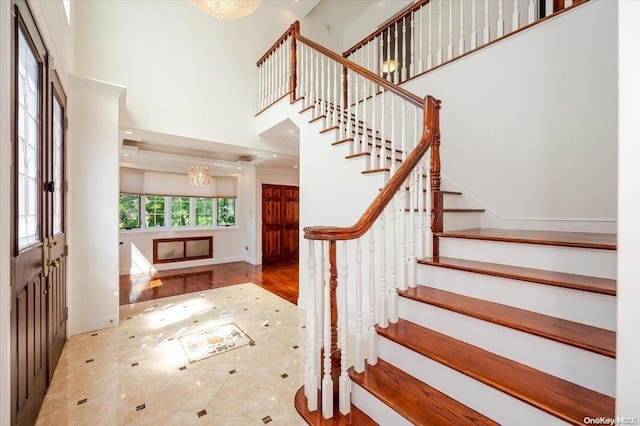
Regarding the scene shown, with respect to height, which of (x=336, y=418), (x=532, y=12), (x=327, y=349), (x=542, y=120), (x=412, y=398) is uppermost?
(x=532, y=12)

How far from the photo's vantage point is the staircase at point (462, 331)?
42.5 inches

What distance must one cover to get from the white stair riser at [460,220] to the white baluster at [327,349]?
4.25 feet

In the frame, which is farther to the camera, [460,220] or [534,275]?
[460,220]

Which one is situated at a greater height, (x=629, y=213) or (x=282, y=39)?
(x=282, y=39)

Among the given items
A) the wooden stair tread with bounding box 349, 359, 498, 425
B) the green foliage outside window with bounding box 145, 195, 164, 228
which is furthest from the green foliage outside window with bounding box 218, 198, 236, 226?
the wooden stair tread with bounding box 349, 359, 498, 425

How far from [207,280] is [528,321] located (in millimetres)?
4793

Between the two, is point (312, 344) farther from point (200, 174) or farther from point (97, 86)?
point (200, 174)

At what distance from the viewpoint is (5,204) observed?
1110mm

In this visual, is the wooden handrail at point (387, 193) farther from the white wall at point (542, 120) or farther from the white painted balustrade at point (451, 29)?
the white painted balustrade at point (451, 29)

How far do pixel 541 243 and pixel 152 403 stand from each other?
2676 mm

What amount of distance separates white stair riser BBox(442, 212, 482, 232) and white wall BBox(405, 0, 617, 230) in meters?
0.27

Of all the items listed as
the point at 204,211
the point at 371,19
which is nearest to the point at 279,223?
the point at 204,211

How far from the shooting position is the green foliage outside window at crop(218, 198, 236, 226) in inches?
260

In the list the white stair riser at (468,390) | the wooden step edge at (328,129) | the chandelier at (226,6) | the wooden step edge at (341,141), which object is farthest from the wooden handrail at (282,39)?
the white stair riser at (468,390)
